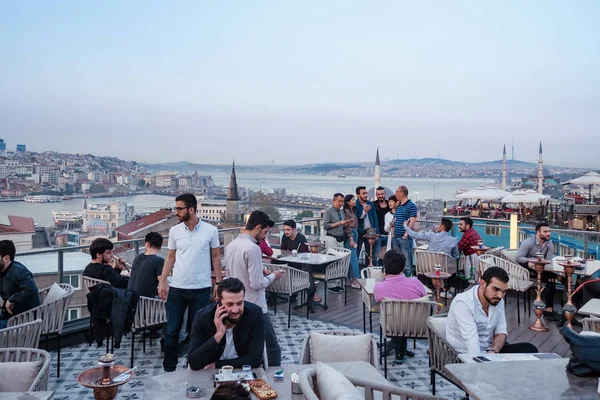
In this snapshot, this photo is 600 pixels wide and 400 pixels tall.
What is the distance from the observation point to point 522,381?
236 cm

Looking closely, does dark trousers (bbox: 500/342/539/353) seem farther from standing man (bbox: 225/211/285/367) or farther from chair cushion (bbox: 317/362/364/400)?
chair cushion (bbox: 317/362/364/400)

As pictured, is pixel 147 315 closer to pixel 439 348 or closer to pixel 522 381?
pixel 439 348

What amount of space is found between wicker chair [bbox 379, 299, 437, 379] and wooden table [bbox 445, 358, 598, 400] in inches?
73.4

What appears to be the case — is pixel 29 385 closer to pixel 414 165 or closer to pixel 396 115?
pixel 396 115

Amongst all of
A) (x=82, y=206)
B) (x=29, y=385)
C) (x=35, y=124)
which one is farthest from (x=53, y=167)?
(x=29, y=385)

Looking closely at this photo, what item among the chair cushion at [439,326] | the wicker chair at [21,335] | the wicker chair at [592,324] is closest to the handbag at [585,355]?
→ the chair cushion at [439,326]

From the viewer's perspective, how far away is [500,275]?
352 centimetres

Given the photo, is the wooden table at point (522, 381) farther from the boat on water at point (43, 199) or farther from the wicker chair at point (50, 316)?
the boat on water at point (43, 199)

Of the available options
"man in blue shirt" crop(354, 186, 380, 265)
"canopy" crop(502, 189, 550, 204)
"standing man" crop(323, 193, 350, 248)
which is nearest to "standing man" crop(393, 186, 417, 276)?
"man in blue shirt" crop(354, 186, 380, 265)

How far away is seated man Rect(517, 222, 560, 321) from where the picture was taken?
7.08m

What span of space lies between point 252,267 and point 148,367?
6.59ft

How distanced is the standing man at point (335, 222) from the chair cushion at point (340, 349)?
5355 millimetres

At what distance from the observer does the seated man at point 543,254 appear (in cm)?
708

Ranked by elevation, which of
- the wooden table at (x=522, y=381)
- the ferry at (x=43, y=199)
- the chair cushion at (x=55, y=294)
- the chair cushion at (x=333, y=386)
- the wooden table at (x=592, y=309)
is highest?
the ferry at (x=43, y=199)
